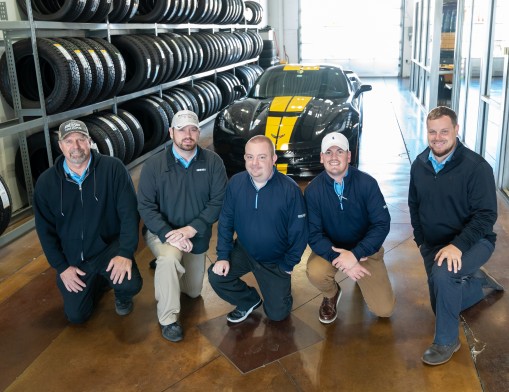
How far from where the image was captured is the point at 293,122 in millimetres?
6250

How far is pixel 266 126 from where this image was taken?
20.6 ft

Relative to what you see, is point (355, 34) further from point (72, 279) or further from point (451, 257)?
point (72, 279)

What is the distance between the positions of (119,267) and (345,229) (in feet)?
4.70

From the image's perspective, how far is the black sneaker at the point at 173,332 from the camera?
3131 millimetres

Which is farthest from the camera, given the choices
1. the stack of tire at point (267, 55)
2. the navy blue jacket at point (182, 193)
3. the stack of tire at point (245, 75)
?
the stack of tire at point (267, 55)

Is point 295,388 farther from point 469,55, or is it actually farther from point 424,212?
point 469,55

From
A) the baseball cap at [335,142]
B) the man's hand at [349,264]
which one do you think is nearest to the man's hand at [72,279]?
the man's hand at [349,264]

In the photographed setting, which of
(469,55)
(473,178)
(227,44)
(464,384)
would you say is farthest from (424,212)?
(227,44)

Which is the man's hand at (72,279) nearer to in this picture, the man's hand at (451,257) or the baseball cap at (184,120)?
the baseball cap at (184,120)

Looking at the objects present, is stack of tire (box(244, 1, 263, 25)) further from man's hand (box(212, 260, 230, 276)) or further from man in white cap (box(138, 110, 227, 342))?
man's hand (box(212, 260, 230, 276))

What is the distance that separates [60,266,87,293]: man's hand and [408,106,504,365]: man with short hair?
209 cm

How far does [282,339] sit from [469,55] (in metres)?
6.19

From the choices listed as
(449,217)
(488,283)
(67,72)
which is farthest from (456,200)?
(67,72)

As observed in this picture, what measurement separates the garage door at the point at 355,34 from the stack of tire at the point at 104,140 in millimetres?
16563
